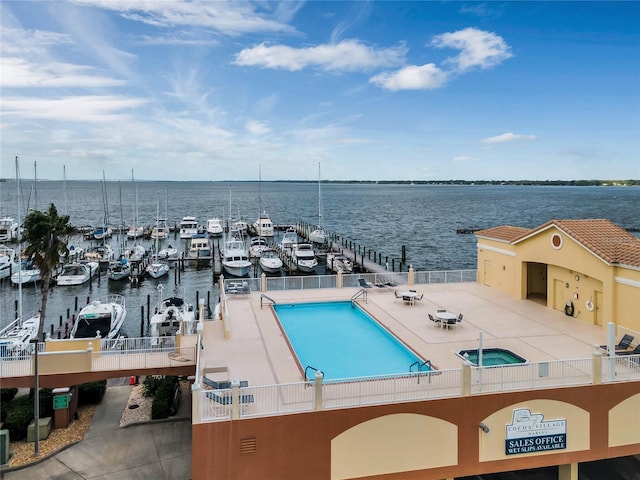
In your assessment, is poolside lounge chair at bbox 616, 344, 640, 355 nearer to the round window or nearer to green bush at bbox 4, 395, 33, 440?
the round window

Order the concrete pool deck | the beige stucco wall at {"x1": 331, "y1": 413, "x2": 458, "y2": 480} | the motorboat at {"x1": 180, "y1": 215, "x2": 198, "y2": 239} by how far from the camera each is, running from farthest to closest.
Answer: the motorboat at {"x1": 180, "y1": 215, "x2": 198, "y2": 239} < the concrete pool deck < the beige stucco wall at {"x1": 331, "y1": 413, "x2": 458, "y2": 480}

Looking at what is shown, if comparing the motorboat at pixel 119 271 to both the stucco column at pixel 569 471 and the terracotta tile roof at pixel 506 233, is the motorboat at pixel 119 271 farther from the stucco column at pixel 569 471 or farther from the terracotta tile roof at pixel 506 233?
the stucco column at pixel 569 471

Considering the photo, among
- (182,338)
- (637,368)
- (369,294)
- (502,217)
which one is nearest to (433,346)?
(637,368)

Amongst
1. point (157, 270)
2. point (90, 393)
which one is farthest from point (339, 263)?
point (90, 393)

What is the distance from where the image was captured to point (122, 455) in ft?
53.8

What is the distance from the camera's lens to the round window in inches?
826

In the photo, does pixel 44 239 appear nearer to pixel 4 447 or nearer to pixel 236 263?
pixel 4 447

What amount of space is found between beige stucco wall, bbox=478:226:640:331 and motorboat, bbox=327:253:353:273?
2166 cm

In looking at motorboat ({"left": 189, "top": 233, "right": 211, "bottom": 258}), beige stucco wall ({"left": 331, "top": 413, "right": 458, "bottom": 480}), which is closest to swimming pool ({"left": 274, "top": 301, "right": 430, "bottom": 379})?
beige stucco wall ({"left": 331, "top": 413, "right": 458, "bottom": 480})

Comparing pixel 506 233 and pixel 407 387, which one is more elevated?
Result: pixel 506 233

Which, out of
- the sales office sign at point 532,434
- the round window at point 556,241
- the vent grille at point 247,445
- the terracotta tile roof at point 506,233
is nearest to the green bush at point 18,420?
the vent grille at point 247,445

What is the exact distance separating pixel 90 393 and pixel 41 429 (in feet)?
9.69

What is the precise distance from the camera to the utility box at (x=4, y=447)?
15.7 meters

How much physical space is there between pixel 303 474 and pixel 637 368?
10.6m
